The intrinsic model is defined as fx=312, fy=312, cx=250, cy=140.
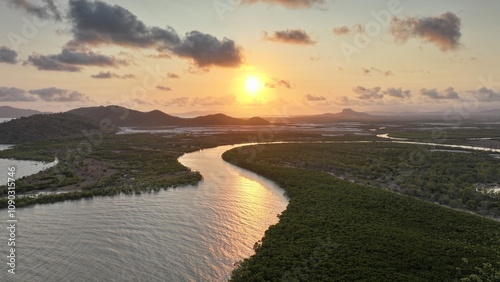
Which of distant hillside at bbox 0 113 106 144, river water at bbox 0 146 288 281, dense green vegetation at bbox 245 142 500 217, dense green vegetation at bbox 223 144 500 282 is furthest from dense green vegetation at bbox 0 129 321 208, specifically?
distant hillside at bbox 0 113 106 144

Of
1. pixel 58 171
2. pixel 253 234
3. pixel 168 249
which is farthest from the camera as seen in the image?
pixel 58 171

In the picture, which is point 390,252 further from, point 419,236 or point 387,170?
point 387,170

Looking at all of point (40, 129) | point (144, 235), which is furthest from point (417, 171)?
point (40, 129)

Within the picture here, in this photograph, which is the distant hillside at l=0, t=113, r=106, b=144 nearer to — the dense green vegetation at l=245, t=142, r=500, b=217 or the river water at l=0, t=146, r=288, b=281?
the dense green vegetation at l=245, t=142, r=500, b=217

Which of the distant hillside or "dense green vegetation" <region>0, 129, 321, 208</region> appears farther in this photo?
the distant hillside

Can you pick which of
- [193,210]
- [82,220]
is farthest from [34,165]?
[193,210]

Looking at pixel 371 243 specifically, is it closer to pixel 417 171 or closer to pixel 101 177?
pixel 417 171

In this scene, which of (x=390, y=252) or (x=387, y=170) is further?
(x=387, y=170)
